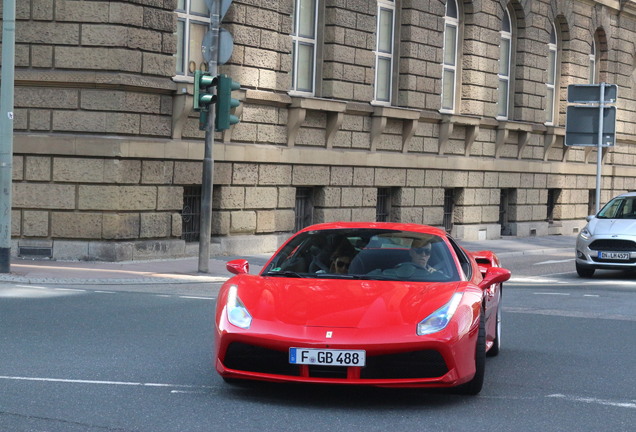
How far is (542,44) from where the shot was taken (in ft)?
112

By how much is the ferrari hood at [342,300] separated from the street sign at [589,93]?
19754 millimetres

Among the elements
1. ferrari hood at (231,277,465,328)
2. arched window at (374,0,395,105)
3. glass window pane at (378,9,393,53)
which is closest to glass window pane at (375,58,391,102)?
arched window at (374,0,395,105)

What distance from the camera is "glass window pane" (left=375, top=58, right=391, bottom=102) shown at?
27.4 metres

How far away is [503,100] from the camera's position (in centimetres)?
3309

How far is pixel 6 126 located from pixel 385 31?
1246 centimetres

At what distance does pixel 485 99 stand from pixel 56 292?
18445mm

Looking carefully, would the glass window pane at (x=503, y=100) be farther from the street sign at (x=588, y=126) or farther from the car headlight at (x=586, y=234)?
the car headlight at (x=586, y=234)

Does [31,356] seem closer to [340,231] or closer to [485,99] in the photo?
[340,231]

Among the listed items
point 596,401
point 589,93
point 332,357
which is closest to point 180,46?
point 589,93

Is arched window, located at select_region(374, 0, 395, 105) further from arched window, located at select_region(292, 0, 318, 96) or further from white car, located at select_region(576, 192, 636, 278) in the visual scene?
white car, located at select_region(576, 192, 636, 278)

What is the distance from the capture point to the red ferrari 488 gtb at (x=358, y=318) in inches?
291

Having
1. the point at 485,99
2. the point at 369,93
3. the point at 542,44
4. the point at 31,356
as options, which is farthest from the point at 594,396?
the point at 542,44

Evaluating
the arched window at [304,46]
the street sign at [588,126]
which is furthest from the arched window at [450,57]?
the arched window at [304,46]

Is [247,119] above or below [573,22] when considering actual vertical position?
below
